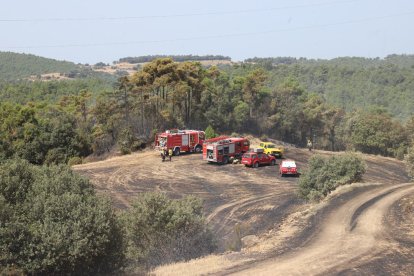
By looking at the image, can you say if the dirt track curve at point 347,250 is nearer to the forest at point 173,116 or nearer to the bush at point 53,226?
the bush at point 53,226

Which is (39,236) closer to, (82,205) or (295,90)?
(82,205)

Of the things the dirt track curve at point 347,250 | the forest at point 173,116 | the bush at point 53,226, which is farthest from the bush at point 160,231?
the forest at point 173,116

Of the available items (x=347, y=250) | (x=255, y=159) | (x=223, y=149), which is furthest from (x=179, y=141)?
(x=347, y=250)

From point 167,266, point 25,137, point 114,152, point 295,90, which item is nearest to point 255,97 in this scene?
point 295,90

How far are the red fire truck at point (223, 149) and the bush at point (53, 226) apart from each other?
92.9 feet

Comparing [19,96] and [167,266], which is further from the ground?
[19,96]

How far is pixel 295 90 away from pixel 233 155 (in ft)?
136

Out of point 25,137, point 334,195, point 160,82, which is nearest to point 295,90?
→ point 160,82

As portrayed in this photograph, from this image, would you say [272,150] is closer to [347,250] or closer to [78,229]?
[347,250]

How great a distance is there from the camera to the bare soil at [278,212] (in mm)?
Answer: 16266

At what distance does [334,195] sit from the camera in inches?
1091

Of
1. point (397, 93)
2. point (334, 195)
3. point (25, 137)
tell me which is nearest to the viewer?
point (334, 195)

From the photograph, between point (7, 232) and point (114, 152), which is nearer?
point (7, 232)

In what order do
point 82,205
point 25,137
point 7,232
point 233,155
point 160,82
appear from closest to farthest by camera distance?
point 7,232 → point 82,205 → point 233,155 → point 25,137 → point 160,82
